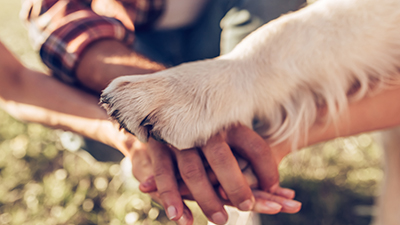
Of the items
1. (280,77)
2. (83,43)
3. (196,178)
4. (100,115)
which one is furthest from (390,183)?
(83,43)

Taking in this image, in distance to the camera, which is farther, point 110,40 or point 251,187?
point 110,40

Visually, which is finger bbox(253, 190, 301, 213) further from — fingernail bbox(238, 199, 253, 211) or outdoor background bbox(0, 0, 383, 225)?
outdoor background bbox(0, 0, 383, 225)

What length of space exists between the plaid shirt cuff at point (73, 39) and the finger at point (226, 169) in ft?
1.84

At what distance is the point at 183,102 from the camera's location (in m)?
0.67

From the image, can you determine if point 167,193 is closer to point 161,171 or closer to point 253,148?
point 161,171

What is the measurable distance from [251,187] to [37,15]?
36.5 inches

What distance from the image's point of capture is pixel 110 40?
3.38 ft

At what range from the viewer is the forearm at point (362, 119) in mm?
785

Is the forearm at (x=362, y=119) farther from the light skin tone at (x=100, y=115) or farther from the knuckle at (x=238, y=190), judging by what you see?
the knuckle at (x=238, y=190)

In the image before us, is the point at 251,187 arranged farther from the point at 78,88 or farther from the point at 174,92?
the point at 78,88

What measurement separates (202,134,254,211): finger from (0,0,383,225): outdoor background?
60 cm

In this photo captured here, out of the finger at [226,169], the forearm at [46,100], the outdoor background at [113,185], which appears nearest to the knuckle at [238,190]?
the finger at [226,169]

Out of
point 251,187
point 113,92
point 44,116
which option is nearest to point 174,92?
point 113,92

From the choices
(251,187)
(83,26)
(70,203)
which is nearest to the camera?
(251,187)
